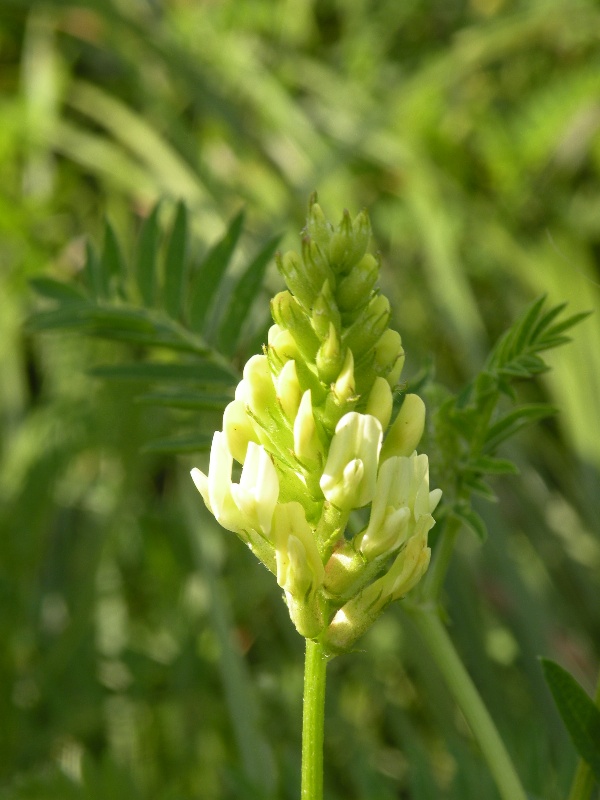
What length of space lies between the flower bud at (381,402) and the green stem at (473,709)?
160 mm

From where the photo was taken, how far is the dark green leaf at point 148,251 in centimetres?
91

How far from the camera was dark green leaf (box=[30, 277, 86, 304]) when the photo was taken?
88 centimetres

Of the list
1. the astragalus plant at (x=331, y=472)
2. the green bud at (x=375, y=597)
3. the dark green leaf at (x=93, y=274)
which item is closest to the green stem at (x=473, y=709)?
the astragalus plant at (x=331, y=472)

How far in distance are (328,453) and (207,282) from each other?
432 mm

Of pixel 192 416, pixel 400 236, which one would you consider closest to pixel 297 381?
pixel 192 416

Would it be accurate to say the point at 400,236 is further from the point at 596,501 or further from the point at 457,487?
the point at 457,487

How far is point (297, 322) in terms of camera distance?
19.7 inches

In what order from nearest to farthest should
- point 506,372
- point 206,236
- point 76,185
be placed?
1. point 506,372
2. point 206,236
3. point 76,185

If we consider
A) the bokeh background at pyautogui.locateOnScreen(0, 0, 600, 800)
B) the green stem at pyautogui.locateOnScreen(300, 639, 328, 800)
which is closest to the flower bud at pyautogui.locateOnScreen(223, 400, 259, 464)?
the green stem at pyautogui.locateOnScreen(300, 639, 328, 800)

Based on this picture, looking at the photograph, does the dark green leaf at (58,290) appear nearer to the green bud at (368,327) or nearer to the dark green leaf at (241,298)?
the dark green leaf at (241,298)

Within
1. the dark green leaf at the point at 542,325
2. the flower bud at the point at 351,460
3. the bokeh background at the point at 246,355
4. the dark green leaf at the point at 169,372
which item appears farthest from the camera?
the bokeh background at the point at 246,355

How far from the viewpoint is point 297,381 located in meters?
0.49

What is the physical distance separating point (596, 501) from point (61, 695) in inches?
38.0

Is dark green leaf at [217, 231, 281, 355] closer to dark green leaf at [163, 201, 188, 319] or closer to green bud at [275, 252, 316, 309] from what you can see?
dark green leaf at [163, 201, 188, 319]
